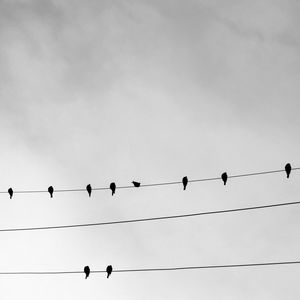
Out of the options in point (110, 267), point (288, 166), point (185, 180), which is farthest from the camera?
point (110, 267)

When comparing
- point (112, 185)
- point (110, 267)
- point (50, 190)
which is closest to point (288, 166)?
point (112, 185)

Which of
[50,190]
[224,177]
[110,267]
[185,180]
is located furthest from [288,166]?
[50,190]

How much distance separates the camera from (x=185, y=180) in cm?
2236

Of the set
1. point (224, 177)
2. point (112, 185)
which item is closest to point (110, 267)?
point (112, 185)

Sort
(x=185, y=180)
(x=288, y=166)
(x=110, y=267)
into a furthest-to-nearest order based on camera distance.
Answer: (x=110, y=267) → (x=185, y=180) → (x=288, y=166)

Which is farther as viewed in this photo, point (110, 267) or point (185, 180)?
point (110, 267)

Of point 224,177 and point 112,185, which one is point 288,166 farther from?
point 112,185

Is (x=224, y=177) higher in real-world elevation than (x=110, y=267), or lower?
higher

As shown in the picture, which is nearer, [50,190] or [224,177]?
[224,177]

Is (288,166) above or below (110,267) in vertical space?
above

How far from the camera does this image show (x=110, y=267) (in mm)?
23938

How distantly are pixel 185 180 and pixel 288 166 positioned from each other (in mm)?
4715

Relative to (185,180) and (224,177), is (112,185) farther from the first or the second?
(224,177)

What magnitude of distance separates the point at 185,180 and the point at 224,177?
2.01m
